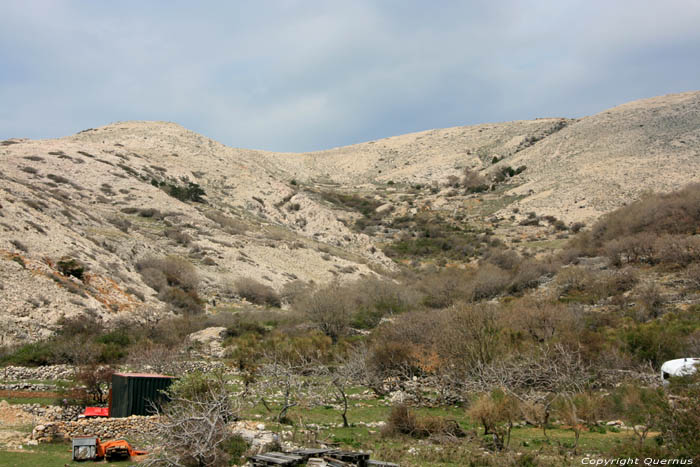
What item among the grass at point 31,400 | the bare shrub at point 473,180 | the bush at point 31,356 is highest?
the bare shrub at point 473,180

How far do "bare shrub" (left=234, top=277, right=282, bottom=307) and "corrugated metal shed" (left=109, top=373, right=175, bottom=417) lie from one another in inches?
977

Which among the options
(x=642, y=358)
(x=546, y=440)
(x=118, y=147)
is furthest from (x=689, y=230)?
(x=118, y=147)

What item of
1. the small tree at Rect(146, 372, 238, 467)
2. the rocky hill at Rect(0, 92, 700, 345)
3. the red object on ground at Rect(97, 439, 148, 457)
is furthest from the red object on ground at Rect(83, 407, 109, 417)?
the rocky hill at Rect(0, 92, 700, 345)

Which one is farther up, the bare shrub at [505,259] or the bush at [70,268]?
the bare shrub at [505,259]

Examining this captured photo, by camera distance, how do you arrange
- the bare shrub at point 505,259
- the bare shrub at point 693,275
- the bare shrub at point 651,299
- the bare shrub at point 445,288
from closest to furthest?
the bare shrub at point 651,299, the bare shrub at point 693,275, the bare shrub at point 445,288, the bare shrub at point 505,259

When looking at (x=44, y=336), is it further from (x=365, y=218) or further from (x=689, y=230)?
(x=365, y=218)

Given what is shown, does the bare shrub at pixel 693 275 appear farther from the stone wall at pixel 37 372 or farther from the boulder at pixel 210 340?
the stone wall at pixel 37 372

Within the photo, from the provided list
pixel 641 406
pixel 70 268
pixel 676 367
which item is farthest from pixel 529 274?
pixel 70 268

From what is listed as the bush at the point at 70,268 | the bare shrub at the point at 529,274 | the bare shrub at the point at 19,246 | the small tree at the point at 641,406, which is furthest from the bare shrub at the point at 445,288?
the bare shrub at the point at 19,246

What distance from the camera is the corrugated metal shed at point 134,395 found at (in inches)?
569

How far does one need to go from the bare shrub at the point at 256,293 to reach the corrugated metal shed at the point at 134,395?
24.8 m

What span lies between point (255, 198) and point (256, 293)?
27.4 metres

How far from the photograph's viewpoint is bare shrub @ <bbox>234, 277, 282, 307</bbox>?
4022 centimetres

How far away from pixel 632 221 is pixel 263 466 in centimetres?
4130
